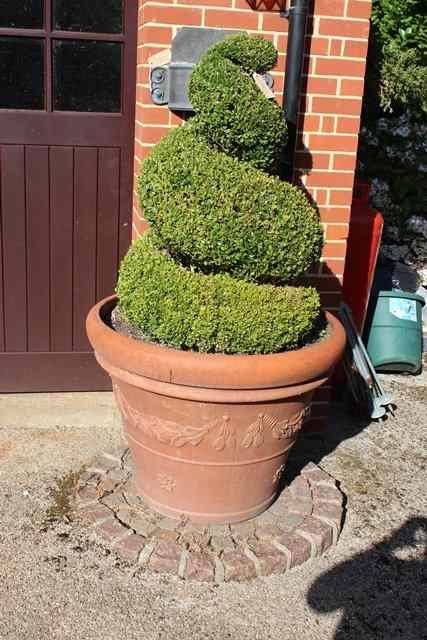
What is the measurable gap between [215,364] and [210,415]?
24cm

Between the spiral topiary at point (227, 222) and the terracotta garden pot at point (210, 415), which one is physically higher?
the spiral topiary at point (227, 222)

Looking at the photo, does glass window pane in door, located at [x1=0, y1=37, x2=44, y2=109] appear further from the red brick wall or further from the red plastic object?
the red plastic object

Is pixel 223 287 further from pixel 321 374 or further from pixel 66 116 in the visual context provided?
pixel 66 116

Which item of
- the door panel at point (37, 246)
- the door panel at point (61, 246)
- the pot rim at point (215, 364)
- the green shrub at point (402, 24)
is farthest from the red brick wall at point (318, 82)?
the green shrub at point (402, 24)

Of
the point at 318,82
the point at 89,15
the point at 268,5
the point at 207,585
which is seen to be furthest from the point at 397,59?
the point at 207,585

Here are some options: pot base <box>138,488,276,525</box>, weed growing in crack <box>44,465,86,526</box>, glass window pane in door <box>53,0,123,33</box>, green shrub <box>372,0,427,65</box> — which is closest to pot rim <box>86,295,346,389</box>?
pot base <box>138,488,276,525</box>

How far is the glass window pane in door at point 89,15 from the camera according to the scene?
3.89 meters

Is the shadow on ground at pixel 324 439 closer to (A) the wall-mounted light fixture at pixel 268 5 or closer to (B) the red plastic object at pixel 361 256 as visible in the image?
(B) the red plastic object at pixel 361 256

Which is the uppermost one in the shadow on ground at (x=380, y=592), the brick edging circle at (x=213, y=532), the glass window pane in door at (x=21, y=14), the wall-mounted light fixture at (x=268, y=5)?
the wall-mounted light fixture at (x=268, y=5)

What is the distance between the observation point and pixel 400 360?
5012 mm

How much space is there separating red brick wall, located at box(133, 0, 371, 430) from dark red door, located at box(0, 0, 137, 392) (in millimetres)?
233

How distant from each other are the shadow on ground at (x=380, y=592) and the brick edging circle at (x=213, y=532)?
0.16m

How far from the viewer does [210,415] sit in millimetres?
2848

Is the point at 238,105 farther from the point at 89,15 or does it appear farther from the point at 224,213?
the point at 89,15
